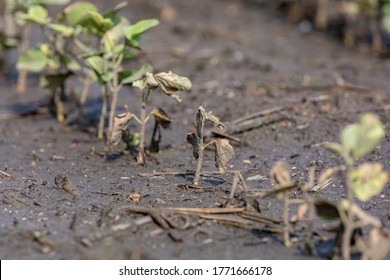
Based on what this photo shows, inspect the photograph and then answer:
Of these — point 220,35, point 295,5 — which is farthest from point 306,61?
point 295,5

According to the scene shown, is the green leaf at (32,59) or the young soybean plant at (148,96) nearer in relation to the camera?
the young soybean plant at (148,96)

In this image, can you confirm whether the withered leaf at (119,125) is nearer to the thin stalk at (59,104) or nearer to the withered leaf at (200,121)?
the withered leaf at (200,121)

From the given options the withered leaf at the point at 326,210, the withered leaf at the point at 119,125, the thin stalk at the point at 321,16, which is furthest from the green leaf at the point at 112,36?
the thin stalk at the point at 321,16

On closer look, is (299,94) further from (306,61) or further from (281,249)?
(281,249)

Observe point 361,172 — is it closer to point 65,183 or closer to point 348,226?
point 348,226

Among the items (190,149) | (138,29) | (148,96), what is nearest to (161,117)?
(148,96)

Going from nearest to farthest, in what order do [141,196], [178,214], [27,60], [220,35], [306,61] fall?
[178,214], [141,196], [27,60], [306,61], [220,35]
